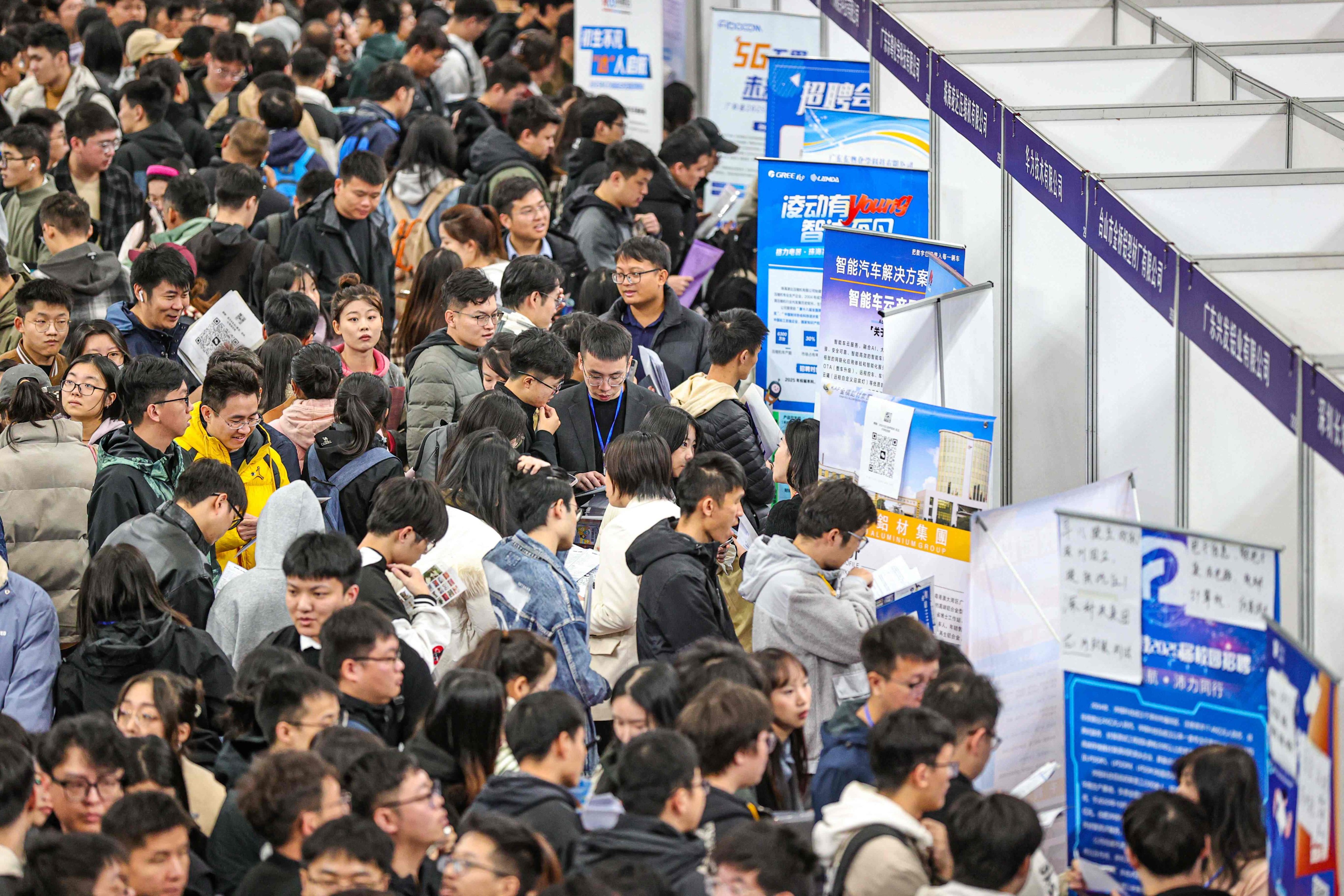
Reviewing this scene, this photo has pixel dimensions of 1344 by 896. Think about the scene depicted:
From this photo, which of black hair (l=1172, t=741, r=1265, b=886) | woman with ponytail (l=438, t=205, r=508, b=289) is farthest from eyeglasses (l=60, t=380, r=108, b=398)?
black hair (l=1172, t=741, r=1265, b=886)

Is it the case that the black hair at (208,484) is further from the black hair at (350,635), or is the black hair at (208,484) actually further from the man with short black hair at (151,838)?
the man with short black hair at (151,838)

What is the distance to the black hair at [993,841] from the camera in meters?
3.67

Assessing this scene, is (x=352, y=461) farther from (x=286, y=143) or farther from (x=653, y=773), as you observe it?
(x=286, y=143)

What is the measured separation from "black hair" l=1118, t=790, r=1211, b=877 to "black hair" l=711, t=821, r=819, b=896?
2.50ft

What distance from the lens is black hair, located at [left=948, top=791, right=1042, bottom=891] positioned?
12.0 ft

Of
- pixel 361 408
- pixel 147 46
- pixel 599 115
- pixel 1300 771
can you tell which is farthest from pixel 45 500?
pixel 147 46

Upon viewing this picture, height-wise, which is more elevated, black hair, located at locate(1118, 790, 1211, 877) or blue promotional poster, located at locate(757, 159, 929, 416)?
blue promotional poster, located at locate(757, 159, 929, 416)

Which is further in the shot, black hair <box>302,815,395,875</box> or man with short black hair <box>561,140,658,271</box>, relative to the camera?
man with short black hair <box>561,140,658,271</box>

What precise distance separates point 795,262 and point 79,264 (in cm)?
327

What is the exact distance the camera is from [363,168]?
27.0 feet

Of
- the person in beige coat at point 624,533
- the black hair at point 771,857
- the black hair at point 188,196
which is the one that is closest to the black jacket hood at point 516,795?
the black hair at point 771,857

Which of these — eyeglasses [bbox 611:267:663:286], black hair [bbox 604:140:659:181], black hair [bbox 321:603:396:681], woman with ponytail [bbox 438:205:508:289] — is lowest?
black hair [bbox 321:603:396:681]

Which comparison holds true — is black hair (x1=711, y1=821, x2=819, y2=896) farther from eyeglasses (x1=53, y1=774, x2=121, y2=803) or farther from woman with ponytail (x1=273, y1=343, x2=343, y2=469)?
woman with ponytail (x1=273, y1=343, x2=343, y2=469)

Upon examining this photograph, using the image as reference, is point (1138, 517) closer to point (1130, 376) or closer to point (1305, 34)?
point (1130, 376)
